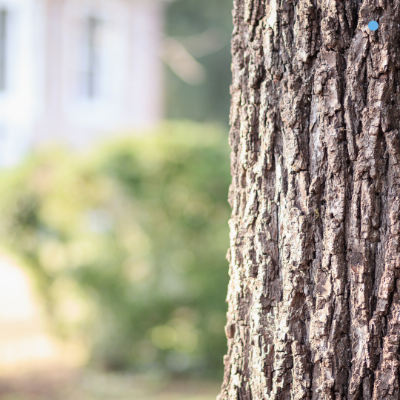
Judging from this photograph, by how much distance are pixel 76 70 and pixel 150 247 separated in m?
9.33

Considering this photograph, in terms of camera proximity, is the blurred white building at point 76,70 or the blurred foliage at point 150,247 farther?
the blurred white building at point 76,70

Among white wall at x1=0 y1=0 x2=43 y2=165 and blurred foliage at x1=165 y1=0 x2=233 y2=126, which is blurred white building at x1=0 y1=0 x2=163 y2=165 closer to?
white wall at x1=0 y1=0 x2=43 y2=165

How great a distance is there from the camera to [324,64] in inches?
56.8

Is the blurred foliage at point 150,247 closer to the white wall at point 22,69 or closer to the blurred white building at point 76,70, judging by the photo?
the blurred white building at point 76,70

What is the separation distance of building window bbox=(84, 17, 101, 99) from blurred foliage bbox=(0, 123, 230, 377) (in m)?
8.27

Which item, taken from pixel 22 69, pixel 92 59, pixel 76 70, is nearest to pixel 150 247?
pixel 22 69

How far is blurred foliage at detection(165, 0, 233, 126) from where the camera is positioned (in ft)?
79.3

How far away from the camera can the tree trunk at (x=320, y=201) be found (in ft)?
4.57

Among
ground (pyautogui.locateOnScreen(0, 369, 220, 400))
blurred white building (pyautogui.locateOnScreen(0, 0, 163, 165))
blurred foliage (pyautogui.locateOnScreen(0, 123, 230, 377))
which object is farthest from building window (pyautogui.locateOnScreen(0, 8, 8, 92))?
ground (pyautogui.locateOnScreen(0, 369, 220, 400))

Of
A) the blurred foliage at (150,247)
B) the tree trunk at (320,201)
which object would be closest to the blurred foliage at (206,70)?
the blurred foliage at (150,247)

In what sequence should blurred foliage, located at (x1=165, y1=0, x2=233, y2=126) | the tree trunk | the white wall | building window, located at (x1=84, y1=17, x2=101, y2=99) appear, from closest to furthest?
the tree trunk, the white wall, building window, located at (x1=84, y1=17, x2=101, y2=99), blurred foliage, located at (x1=165, y1=0, x2=233, y2=126)

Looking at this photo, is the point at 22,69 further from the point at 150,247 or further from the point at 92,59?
the point at 150,247

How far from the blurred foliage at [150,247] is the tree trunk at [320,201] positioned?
3801mm

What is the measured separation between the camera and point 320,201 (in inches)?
57.3
